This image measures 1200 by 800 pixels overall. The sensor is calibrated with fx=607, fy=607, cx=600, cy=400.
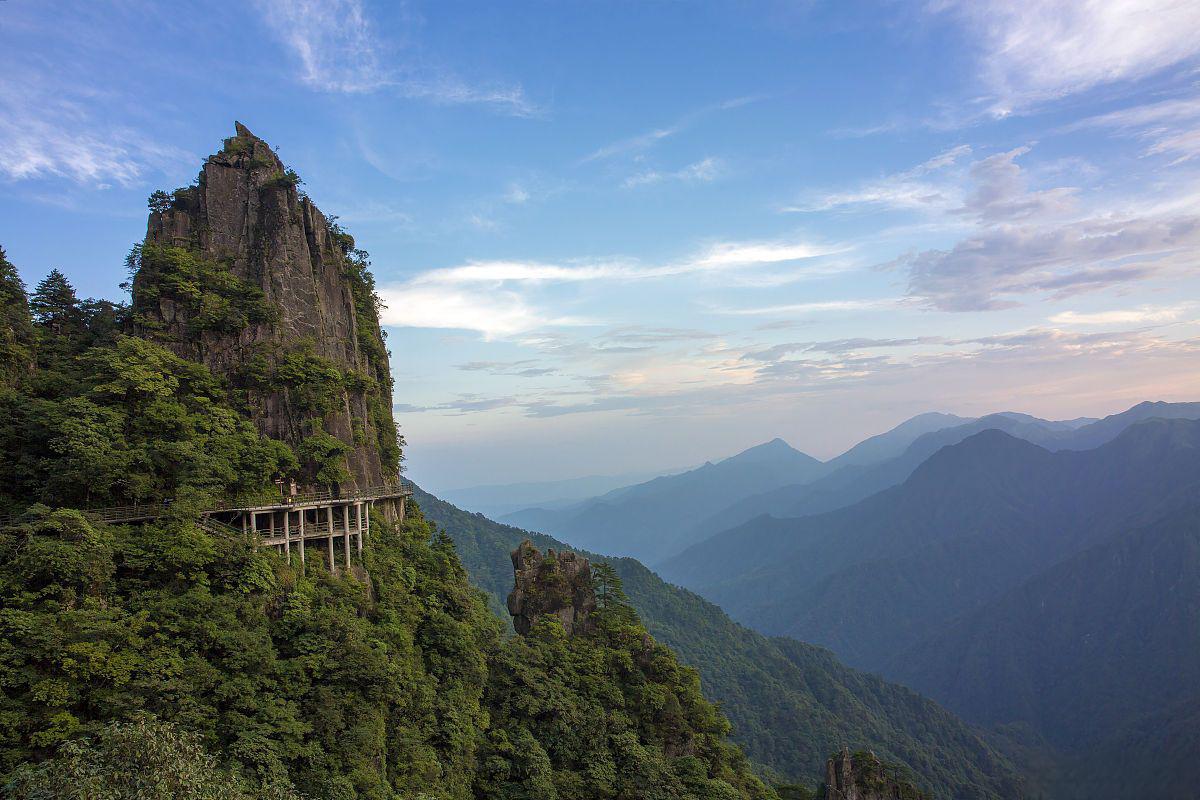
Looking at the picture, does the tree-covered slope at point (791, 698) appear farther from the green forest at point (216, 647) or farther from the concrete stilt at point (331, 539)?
the concrete stilt at point (331, 539)

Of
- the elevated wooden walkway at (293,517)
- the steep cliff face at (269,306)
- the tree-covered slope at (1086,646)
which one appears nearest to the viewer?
the elevated wooden walkway at (293,517)

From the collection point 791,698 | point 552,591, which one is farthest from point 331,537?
point 791,698

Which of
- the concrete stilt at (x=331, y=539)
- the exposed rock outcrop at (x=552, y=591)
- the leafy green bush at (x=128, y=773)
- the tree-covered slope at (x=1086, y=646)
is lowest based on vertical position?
the tree-covered slope at (x=1086, y=646)

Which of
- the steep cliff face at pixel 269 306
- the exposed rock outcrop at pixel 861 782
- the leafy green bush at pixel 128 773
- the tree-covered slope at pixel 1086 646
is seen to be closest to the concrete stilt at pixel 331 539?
the steep cliff face at pixel 269 306

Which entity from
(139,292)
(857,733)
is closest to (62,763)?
(139,292)

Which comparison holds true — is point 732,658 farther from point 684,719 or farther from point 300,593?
point 300,593

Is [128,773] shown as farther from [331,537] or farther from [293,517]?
[293,517]
